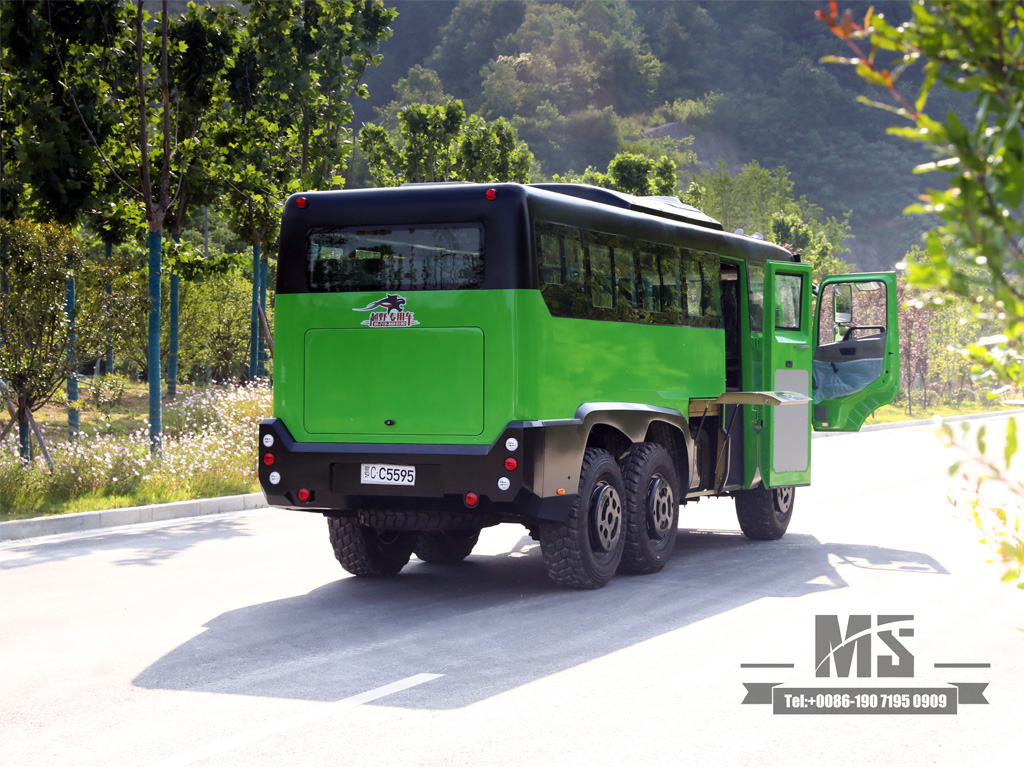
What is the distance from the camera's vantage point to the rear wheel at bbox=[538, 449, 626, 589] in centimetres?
923

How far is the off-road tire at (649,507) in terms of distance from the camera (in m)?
9.91

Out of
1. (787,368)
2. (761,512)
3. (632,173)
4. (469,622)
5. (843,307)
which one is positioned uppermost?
(632,173)

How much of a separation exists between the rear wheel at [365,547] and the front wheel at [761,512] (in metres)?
3.61

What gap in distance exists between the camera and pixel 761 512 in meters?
12.1

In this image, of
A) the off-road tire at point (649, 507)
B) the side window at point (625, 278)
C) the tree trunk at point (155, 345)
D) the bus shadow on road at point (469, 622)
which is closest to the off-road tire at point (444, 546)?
the bus shadow on road at point (469, 622)

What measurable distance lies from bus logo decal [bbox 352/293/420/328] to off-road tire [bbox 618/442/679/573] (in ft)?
7.27

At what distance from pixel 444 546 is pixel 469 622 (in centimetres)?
281

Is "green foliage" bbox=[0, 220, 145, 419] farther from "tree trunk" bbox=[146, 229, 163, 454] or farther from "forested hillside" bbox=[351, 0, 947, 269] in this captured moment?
→ "forested hillside" bbox=[351, 0, 947, 269]

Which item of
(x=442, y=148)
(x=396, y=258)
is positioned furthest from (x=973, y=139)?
(x=442, y=148)

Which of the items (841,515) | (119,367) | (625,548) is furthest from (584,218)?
(119,367)

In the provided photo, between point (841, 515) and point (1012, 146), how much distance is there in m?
12.3

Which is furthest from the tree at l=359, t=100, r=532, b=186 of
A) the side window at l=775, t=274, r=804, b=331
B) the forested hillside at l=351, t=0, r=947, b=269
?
the forested hillside at l=351, t=0, r=947, b=269

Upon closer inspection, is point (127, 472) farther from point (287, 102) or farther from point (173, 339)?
point (287, 102)

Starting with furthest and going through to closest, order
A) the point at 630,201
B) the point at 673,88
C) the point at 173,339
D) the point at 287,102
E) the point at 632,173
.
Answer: the point at 673,88 < the point at 632,173 < the point at 287,102 < the point at 173,339 < the point at 630,201
